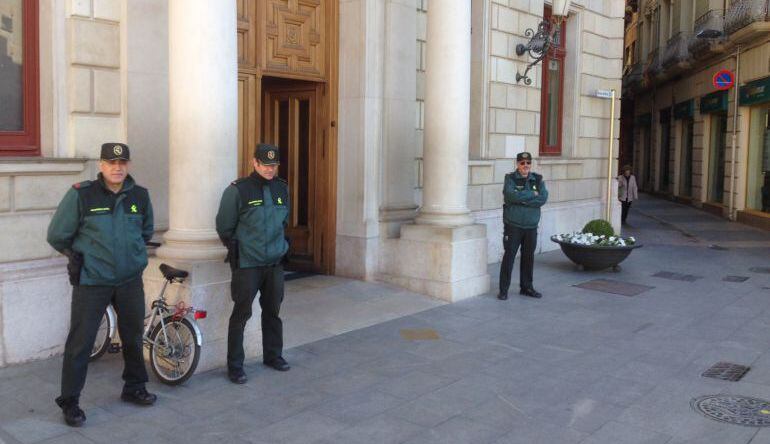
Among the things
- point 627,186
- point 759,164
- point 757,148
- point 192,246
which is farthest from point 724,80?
point 192,246

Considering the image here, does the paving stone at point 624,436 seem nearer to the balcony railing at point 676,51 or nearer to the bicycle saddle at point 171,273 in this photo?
the bicycle saddle at point 171,273

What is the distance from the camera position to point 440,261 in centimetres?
960

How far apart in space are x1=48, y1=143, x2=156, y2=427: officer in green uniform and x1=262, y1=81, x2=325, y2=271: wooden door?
210 inches

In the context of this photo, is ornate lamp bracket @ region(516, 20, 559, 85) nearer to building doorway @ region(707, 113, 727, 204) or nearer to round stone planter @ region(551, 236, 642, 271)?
round stone planter @ region(551, 236, 642, 271)

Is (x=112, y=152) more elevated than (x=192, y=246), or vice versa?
(x=112, y=152)

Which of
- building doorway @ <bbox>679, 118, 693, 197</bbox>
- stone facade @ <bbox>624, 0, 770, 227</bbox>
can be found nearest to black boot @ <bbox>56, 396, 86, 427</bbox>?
stone facade @ <bbox>624, 0, 770, 227</bbox>

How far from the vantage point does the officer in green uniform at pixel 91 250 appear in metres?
5.13

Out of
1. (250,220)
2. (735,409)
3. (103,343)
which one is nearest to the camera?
(735,409)

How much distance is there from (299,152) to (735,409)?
682cm

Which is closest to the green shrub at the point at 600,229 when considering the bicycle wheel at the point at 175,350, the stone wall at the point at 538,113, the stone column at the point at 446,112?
the stone wall at the point at 538,113

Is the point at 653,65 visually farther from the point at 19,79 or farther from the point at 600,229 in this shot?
the point at 19,79

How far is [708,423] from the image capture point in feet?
17.9

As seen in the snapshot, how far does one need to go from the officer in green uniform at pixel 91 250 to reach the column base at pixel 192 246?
1198 millimetres

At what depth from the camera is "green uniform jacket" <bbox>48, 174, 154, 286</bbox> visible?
16.8 feet
